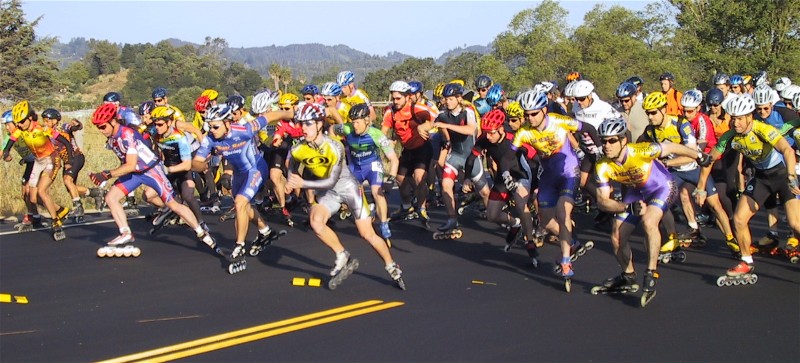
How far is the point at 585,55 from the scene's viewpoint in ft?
177

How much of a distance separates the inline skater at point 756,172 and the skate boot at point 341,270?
4080 millimetres

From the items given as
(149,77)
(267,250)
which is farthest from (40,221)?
(149,77)

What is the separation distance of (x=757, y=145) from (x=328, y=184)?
16.8 feet

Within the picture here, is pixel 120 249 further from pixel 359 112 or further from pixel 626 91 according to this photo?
pixel 626 91

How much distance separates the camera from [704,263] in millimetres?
12141

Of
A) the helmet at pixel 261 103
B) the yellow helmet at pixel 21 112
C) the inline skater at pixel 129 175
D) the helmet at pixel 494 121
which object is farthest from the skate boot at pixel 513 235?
the yellow helmet at pixel 21 112

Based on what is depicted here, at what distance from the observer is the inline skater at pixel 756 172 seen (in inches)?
423

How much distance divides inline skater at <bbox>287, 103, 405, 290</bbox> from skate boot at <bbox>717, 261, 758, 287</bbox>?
12.3 ft

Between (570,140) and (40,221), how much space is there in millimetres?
9466

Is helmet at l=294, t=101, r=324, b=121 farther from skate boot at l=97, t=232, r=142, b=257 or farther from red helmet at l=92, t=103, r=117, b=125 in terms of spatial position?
skate boot at l=97, t=232, r=142, b=257

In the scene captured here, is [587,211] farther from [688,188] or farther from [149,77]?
[149,77]

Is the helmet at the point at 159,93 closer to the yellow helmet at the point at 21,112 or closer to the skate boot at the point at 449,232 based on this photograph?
the yellow helmet at the point at 21,112

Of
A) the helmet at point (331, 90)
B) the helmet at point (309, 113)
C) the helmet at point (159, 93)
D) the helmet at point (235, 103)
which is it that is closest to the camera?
the helmet at point (309, 113)

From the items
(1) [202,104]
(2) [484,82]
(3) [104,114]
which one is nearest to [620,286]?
(3) [104,114]
